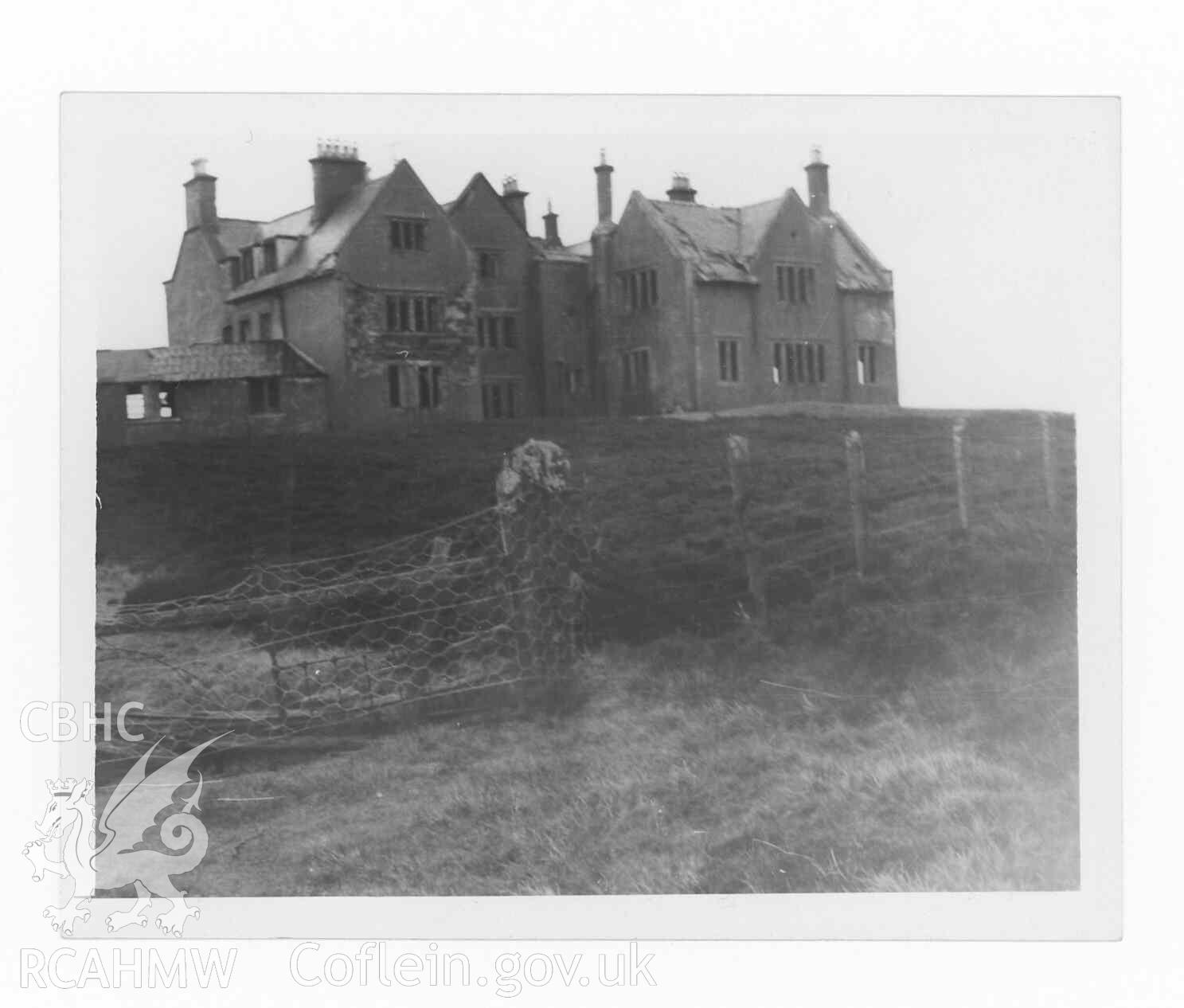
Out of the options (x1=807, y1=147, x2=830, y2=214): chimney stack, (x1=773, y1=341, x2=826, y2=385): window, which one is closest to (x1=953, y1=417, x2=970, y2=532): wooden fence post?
(x1=773, y1=341, x2=826, y2=385): window

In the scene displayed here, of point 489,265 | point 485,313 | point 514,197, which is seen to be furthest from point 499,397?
point 514,197

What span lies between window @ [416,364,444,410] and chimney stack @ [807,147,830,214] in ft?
7.76

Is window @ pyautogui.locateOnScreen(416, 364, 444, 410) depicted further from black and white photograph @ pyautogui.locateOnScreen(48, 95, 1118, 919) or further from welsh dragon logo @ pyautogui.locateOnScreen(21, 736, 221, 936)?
welsh dragon logo @ pyautogui.locateOnScreen(21, 736, 221, 936)

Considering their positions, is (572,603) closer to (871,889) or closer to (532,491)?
(532,491)

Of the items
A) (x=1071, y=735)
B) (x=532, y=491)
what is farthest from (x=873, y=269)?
(x=1071, y=735)

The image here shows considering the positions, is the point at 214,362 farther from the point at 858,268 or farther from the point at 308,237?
the point at 858,268

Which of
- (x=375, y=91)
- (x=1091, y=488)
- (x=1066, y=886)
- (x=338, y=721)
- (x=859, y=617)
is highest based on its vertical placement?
(x=375, y=91)

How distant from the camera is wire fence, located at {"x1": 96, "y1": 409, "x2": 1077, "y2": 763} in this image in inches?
275

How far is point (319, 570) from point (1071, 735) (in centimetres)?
435

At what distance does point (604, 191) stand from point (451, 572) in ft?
7.67

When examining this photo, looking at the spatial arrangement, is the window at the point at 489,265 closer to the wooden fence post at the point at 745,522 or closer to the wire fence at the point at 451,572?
the wire fence at the point at 451,572

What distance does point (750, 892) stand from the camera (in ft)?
22.5

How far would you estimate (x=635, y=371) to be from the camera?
24.3ft

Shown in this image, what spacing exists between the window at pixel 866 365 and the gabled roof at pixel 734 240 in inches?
13.6
